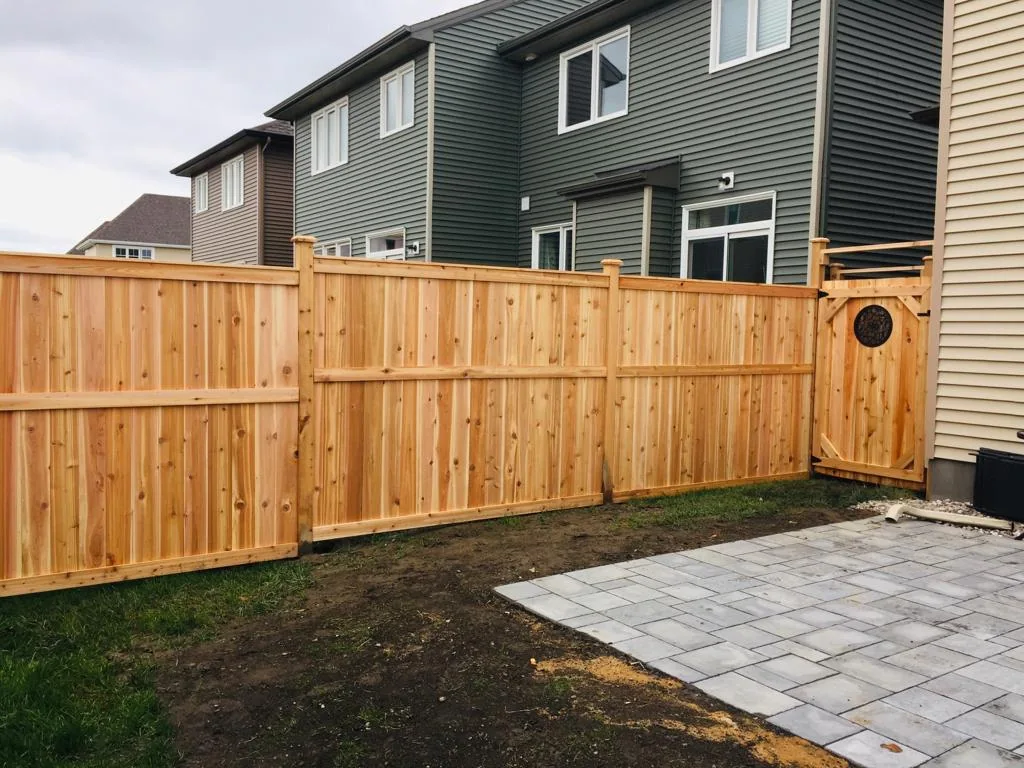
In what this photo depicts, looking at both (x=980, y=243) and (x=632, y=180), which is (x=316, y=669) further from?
(x=632, y=180)

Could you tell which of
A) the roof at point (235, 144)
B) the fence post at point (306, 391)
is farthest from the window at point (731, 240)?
the roof at point (235, 144)

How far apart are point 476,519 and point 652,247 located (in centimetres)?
657

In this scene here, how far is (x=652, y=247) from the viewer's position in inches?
467

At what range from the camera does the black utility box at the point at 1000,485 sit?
6656mm

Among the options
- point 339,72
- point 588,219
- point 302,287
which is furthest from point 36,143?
point 302,287

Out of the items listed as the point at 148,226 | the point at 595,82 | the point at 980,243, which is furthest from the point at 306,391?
the point at 148,226

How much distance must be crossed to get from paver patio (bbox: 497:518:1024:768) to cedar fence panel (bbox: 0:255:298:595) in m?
1.99

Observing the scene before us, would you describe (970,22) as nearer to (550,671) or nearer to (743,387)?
(743,387)

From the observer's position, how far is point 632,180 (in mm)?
11867

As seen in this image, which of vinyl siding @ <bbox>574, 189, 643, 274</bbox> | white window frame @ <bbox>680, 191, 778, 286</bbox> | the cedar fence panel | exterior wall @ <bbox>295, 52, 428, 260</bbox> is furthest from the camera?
exterior wall @ <bbox>295, 52, 428, 260</bbox>

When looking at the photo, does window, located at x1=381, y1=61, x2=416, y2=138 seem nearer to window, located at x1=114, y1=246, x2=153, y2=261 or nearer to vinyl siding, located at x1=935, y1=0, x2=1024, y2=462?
vinyl siding, located at x1=935, y1=0, x2=1024, y2=462

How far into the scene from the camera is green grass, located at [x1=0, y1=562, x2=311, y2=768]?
3055 millimetres

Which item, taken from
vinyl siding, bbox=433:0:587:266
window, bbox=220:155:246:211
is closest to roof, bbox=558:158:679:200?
vinyl siding, bbox=433:0:587:266

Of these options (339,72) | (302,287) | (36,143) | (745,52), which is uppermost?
(36,143)
